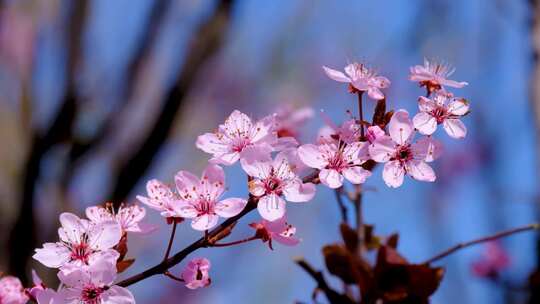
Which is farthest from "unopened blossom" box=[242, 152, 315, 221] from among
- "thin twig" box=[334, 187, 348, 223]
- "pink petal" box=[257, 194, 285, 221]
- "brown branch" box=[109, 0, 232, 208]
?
"brown branch" box=[109, 0, 232, 208]

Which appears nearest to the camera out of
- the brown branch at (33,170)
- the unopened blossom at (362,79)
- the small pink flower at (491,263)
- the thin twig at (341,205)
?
the unopened blossom at (362,79)

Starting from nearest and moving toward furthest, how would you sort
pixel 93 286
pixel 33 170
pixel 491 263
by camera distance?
pixel 93 286 < pixel 491 263 < pixel 33 170

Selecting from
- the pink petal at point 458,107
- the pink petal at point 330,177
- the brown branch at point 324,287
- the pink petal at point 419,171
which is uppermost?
the pink petal at point 458,107

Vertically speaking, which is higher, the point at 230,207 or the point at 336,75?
the point at 336,75

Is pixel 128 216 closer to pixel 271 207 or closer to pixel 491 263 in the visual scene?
pixel 271 207

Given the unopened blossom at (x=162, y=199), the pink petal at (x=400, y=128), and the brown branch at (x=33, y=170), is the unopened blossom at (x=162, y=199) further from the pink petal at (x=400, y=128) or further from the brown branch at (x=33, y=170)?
the brown branch at (x=33, y=170)

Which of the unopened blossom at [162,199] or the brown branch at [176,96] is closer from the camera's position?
the unopened blossom at [162,199]

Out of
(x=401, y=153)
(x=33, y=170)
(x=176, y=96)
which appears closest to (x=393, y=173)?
(x=401, y=153)

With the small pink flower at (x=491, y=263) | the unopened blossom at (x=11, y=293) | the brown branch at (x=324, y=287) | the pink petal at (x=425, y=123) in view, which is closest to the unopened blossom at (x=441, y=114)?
the pink petal at (x=425, y=123)
